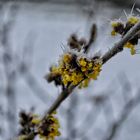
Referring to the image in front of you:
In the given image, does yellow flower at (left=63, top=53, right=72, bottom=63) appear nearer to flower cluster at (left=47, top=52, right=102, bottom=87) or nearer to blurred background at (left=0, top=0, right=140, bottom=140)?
flower cluster at (left=47, top=52, right=102, bottom=87)

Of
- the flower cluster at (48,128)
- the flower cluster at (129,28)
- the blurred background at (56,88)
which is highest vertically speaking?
the blurred background at (56,88)

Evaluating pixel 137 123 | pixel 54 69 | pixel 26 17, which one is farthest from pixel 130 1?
pixel 54 69

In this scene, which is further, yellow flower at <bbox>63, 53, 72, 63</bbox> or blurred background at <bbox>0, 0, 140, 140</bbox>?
blurred background at <bbox>0, 0, 140, 140</bbox>

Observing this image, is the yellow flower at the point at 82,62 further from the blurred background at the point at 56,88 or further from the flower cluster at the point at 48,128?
the blurred background at the point at 56,88

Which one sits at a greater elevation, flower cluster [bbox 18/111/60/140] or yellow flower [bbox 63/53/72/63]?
yellow flower [bbox 63/53/72/63]

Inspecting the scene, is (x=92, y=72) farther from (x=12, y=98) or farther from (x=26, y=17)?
(x=26, y=17)

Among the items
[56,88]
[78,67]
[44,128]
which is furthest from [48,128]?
[56,88]

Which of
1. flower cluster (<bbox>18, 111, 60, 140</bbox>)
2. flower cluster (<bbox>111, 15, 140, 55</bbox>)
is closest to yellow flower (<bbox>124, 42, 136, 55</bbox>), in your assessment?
flower cluster (<bbox>111, 15, 140, 55</bbox>)

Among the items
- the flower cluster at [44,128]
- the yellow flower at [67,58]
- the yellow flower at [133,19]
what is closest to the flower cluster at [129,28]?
the yellow flower at [133,19]

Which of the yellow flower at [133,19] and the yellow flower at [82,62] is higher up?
the yellow flower at [133,19]
